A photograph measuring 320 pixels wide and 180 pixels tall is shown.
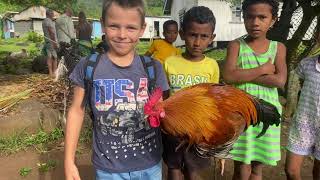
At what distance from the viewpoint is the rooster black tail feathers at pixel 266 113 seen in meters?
2.64

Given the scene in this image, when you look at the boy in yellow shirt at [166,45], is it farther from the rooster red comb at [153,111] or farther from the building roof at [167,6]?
the building roof at [167,6]

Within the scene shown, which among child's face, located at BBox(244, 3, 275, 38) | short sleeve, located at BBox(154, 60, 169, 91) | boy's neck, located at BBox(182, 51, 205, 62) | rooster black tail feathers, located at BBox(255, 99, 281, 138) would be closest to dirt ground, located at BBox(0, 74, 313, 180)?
rooster black tail feathers, located at BBox(255, 99, 281, 138)

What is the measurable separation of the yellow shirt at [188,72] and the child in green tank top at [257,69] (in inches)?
6.2

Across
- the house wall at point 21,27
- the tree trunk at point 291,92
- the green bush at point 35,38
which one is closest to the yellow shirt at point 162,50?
the tree trunk at point 291,92

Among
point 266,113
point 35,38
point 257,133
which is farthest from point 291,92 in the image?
point 35,38

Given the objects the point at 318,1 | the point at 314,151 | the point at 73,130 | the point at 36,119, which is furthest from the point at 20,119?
the point at 318,1

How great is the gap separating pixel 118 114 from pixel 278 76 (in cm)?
133

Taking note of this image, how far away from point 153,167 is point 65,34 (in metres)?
7.77

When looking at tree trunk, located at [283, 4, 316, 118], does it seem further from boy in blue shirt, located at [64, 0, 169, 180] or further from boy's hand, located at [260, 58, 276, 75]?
boy in blue shirt, located at [64, 0, 169, 180]

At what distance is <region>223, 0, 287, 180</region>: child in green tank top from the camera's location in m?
2.88

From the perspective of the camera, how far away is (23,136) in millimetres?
5613

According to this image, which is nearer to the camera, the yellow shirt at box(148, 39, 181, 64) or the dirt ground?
the dirt ground

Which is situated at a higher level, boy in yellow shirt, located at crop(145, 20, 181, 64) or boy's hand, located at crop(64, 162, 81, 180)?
boy in yellow shirt, located at crop(145, 20, 181, 64)

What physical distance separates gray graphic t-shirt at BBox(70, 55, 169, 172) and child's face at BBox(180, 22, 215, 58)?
677 mm
